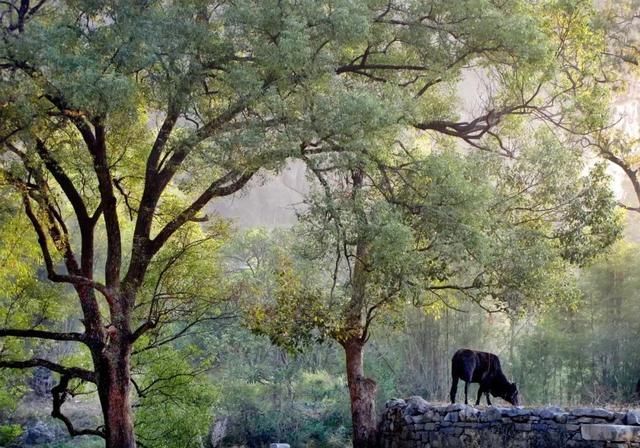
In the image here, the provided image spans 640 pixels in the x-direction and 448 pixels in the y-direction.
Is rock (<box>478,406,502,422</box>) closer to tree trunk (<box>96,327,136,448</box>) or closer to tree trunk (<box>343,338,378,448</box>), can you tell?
tree trunk (<box>343,338,378,448</box>)

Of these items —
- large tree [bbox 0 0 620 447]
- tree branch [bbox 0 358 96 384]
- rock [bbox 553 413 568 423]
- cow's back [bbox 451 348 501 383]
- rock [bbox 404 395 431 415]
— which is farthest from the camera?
cow's back [bbox 451 348 501 383]

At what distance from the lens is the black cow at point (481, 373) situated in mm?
12766

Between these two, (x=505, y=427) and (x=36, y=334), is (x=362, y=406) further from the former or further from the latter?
(x=36, y=334)

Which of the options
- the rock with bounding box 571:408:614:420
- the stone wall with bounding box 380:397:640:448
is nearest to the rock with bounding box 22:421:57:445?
the stone wall with bounding box 380:397:640:448

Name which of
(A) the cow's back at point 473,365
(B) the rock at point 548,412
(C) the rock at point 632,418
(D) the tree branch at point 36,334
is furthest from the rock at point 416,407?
(D) the tree branch at point 36,334

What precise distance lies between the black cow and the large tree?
3732 mm

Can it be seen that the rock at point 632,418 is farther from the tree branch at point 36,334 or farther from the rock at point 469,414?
the tree branch at point 36,334

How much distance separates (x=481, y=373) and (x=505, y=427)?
2.23m

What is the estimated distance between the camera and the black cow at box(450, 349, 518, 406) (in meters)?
12.8

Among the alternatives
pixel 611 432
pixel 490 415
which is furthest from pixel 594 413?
pixel 490 415

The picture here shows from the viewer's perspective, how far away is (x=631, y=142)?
15711 mm

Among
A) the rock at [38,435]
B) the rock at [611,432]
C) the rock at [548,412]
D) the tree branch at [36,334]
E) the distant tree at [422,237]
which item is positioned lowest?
the rock at [38,435]

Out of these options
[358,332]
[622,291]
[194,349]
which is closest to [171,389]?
[194,349]

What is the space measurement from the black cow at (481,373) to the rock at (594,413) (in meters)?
2.64
